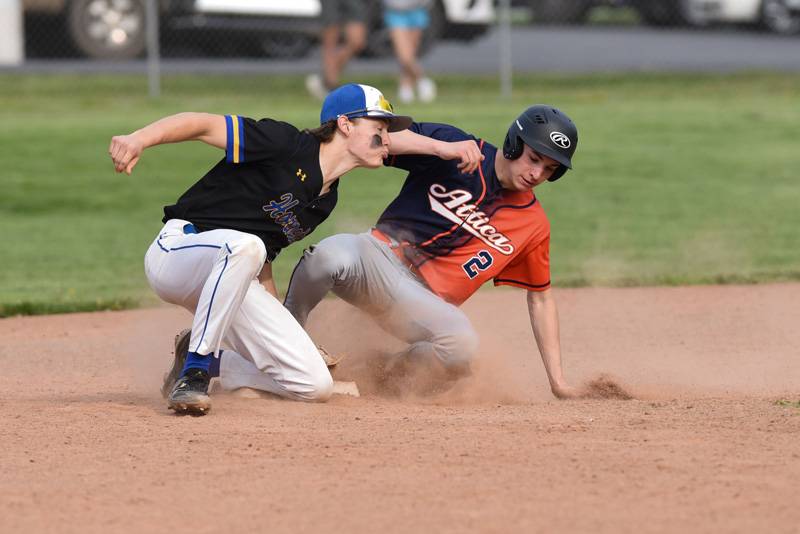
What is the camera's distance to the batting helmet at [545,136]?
232 inches

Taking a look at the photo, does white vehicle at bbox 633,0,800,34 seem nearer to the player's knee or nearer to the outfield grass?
the outfield grass

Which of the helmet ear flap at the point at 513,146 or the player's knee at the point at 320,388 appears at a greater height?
the helmet ear flap at the point at 513,146

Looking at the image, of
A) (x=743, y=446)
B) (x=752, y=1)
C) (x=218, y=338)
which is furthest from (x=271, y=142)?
(x=752, y=1)

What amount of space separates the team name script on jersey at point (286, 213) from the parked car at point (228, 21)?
10451mm

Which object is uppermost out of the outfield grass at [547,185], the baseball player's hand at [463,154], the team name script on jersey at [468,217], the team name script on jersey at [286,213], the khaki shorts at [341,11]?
the baseball player's hand at [463,154]

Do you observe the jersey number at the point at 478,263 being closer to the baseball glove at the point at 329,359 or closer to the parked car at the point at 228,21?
the baseball glove at the point at 329,359

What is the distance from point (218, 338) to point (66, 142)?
847 cm

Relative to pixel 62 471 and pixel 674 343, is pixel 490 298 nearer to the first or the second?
pixel 674 343

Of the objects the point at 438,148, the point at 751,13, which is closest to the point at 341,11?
the point at 751,13

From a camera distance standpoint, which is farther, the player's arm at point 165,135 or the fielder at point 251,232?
the fielder at point 251,232

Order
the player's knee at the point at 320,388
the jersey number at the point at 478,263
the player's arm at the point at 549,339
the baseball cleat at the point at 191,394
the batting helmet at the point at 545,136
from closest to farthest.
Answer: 1. the baseball cleat at the point at 191,394
2. the player's knee at the point at 320,388
3. the batting helmet at the point at 545,136
4. the player's arm at the point at 549,339
5. the jersey number at the point at 478,263

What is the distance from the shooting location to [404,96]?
14.7m

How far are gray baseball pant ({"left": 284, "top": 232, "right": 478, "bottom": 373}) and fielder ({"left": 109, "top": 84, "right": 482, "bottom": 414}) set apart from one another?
0.33 m

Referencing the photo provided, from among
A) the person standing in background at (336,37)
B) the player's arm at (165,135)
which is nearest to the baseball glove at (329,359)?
the player's arm at (165,135)
